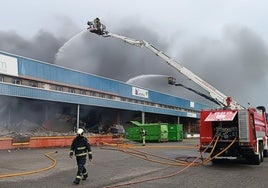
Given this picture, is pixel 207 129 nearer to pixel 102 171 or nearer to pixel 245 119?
pixel 245 119

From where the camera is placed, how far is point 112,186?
850 centimetres

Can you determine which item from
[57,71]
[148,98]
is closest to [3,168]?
[57,71]

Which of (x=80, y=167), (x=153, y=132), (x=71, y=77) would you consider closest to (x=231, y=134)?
(x=80, y=167)

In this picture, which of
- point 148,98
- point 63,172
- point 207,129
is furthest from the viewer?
point 148,98

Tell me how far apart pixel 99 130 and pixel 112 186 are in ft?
109

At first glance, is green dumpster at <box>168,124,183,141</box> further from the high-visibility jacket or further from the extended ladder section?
the high-visibility jacket

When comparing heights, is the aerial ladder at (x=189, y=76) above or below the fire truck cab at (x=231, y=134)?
above

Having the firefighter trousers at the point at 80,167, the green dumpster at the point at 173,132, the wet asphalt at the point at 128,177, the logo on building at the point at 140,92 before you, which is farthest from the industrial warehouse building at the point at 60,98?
the firefighter trousers at the point at 80,167

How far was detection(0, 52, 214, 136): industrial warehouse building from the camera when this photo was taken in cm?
2906

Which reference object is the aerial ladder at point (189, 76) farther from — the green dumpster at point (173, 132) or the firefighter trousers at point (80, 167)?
the firefighter trousers at point (80, 167)

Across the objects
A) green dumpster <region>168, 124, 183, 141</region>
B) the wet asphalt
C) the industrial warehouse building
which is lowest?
the wet asphalt

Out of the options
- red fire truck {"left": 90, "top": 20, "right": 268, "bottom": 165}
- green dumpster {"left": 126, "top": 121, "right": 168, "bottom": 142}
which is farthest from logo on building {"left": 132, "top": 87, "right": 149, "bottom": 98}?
red fire truck {"left": 90, "top": 20, "right": 268, "bottom": 165}

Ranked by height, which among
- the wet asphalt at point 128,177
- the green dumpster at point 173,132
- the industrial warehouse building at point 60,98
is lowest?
the wet asphalt at point 128,177

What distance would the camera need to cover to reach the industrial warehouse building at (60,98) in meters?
29.1
